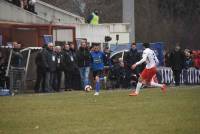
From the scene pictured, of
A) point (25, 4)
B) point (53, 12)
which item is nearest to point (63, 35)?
point (25, 4)

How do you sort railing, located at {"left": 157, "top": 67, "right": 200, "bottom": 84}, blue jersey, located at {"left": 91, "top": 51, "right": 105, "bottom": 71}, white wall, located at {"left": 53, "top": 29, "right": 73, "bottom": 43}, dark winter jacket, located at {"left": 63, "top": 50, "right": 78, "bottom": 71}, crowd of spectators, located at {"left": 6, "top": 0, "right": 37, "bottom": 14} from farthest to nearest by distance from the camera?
crowd of spectators, located at {"left": 6, "top": 0, "right": 37, "bottom": 14} → railing, located at {"left": 157, "top": 67, "right": 200, "bottom": 84} → white wall, located at {"left": 53, "top": 29, "right": 73, "bottom": 43} → dark winter jacket, located at {"left": 63, "top": 50, "right": 78, "bottom": 71} → blue jersey, located at {"left": 91, "top": 51, "right": 105, "bottom": 71}

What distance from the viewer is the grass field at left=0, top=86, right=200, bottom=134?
15.2 meters

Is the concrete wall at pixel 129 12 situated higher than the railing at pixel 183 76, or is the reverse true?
the concrete wall at pixel 129 12

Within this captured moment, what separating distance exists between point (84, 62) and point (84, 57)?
25cm

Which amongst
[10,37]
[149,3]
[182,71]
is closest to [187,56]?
[182,71]

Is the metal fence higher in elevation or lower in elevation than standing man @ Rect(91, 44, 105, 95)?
lower

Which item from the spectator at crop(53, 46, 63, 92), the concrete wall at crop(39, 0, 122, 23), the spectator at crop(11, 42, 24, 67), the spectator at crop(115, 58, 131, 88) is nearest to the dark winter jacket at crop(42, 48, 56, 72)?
the spectator at crop(53, 46, 63, 92)

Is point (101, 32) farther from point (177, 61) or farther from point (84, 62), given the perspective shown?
point (84, 62)

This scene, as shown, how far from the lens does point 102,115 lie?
1817 cm

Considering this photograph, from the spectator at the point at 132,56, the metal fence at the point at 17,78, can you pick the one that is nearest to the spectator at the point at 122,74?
the spectator at the point at 132,56

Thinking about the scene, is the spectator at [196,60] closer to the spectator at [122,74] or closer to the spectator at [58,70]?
the spectator at [122,74]

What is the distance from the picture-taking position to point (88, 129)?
1518 cm

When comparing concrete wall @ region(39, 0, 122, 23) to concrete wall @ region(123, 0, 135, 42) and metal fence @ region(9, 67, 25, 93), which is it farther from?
metal fence @ region(9, 67, 25, 93)

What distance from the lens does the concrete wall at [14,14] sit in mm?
36766
